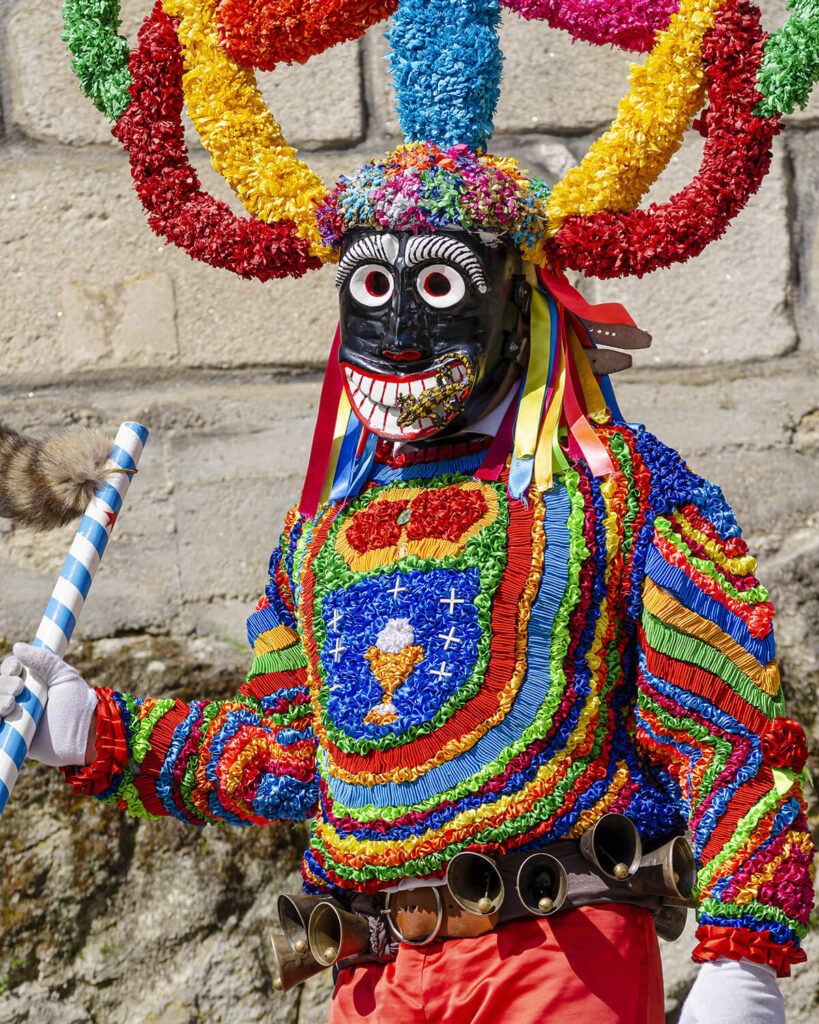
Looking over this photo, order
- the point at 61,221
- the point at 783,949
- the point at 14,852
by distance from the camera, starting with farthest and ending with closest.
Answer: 1. the point at 61,221
2. the point at 14,852
3. the point at 783,949

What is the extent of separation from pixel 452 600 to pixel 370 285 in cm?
39

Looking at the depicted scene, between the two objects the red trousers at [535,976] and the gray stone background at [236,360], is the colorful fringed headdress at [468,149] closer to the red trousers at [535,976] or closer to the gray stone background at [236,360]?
the red trousers at [535,976]

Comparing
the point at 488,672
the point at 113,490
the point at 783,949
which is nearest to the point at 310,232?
the point at 113,490

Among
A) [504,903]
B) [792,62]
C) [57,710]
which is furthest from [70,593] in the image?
[792,62]

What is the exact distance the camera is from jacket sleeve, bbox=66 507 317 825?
1699mm

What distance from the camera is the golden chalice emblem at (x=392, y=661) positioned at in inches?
60.9

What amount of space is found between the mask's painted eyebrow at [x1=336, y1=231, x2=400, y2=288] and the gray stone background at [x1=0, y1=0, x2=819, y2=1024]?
107 cm

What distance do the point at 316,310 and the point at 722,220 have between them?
128 centimetres

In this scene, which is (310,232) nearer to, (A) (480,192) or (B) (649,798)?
(A) (480,192)

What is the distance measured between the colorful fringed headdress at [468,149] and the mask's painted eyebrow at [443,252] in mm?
18

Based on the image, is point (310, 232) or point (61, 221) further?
point (61, 221)

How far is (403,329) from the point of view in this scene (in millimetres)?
1564

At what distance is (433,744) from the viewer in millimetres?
1525

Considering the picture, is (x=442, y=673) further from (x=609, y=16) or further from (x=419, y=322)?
(x=609, y=16)
